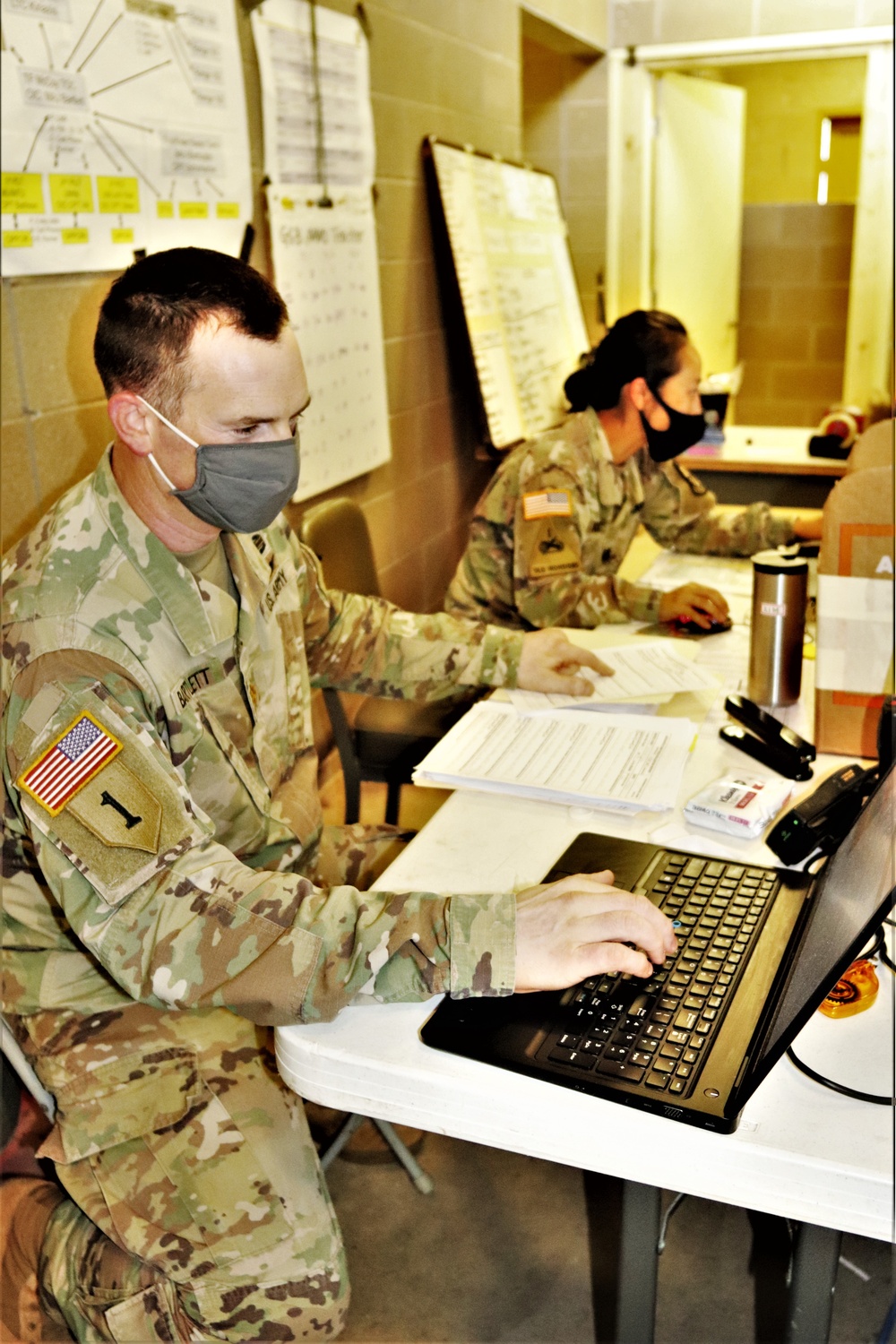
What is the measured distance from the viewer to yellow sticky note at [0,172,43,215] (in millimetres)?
1562

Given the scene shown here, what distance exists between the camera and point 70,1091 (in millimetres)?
1161

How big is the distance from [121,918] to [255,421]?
20.9 inches

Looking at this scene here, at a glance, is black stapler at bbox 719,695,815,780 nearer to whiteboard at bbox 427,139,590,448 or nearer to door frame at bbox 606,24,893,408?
whiteboard at bbox 427,139,590,448

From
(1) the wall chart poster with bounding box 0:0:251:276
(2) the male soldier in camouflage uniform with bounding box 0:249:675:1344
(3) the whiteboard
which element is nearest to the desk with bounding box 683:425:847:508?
(3) the whiteboard

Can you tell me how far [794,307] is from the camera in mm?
6043

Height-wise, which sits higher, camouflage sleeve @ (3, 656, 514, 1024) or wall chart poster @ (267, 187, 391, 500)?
wall chart poster @ (267, 187, 391, 500)

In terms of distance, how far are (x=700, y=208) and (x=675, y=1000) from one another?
→ 4.91 meters

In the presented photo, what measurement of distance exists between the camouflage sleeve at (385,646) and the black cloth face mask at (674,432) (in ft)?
2.87

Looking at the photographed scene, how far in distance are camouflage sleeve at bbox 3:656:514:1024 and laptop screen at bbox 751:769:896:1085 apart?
22cm

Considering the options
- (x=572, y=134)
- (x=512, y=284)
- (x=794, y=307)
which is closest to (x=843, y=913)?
(x=512, y=284)

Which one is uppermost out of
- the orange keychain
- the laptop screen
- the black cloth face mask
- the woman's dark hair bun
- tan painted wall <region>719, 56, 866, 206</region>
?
tan painted wall <region>719, 56, 866, 206</region>

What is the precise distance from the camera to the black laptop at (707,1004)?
2.55ft

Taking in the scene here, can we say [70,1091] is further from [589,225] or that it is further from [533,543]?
[589,225]

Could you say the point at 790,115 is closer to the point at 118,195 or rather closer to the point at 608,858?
the point at 118,195
